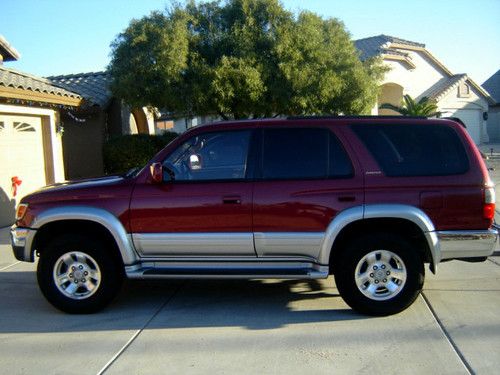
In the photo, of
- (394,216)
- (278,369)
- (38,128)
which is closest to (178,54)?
(38,128)

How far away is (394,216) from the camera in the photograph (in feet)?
16.0

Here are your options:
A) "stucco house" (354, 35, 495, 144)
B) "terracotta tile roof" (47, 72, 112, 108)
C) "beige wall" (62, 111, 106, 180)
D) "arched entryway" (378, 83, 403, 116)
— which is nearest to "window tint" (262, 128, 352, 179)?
"terracotta tile roof" (47, 72, 112, 108)

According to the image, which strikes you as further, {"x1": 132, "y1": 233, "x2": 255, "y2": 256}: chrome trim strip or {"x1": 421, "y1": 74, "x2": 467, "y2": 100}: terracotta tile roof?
{"x1": 421, "y1": 74, "x2": 467, "y2": 100}: terracotta tile roof

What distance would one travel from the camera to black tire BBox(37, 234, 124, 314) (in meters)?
5.24

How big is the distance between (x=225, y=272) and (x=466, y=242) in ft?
7.50

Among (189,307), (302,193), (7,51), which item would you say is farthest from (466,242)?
(7,51)

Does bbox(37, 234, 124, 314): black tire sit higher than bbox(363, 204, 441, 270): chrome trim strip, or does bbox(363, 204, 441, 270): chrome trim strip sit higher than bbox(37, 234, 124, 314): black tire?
bbox(363, 204, 441, 270): chrome trim strip

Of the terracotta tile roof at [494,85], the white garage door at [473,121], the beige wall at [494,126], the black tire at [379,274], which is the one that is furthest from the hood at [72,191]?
the terracotta tile roof at [494,85]

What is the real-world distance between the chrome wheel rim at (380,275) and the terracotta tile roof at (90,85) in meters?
11.0

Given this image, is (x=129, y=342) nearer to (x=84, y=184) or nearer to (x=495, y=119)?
(x=84, y=184)

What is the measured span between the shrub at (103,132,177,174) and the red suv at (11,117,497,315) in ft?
32.2

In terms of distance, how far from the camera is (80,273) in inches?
208

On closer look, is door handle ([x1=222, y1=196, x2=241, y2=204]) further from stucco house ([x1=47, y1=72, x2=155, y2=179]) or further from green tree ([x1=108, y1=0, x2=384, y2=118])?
stucco house ([x1=47, y1=72, x2=155, y2=179])

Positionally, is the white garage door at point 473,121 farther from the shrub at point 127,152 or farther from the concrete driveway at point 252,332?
the concrete driveway at point 252,332
